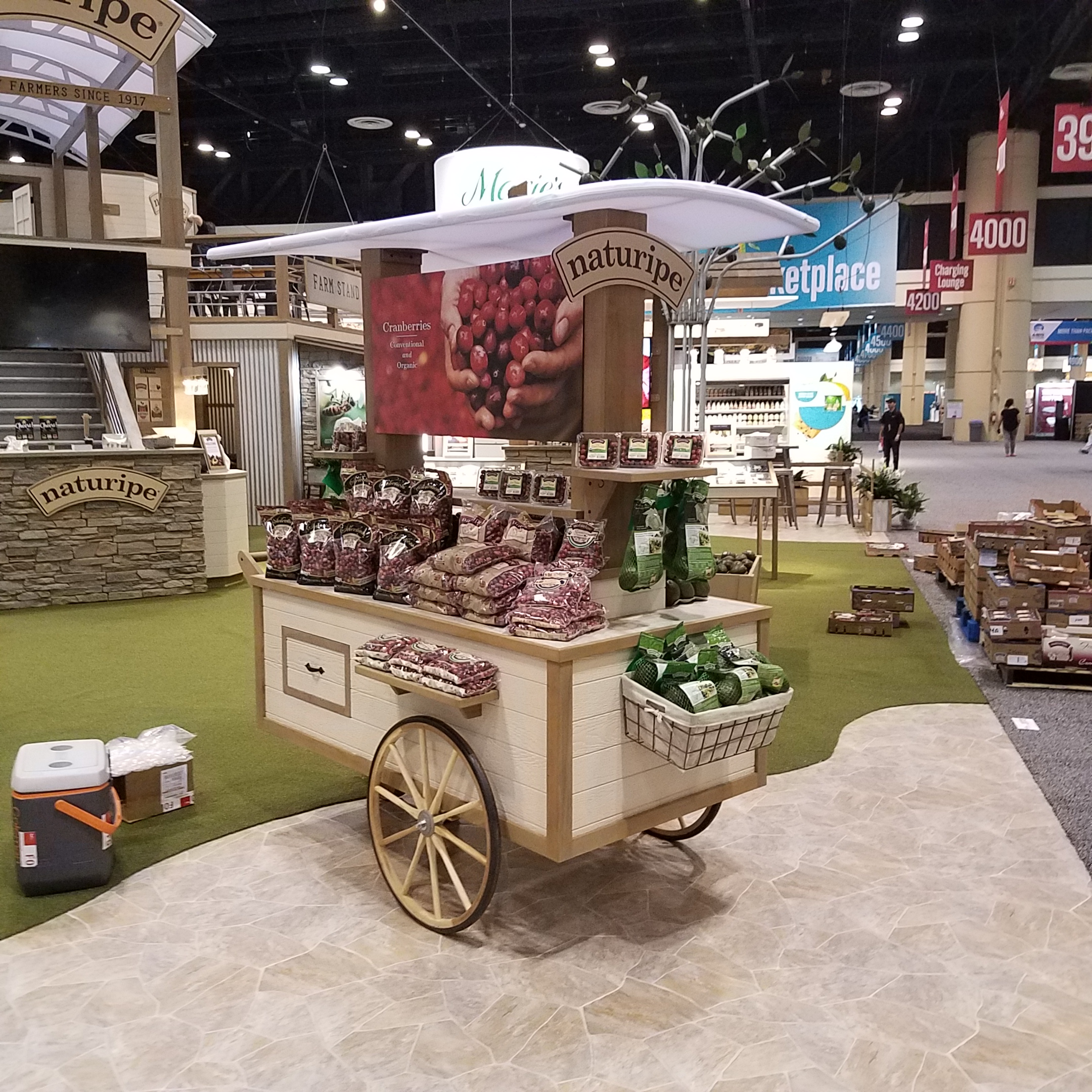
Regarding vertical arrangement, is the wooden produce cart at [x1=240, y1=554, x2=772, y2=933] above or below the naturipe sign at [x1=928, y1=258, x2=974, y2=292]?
below

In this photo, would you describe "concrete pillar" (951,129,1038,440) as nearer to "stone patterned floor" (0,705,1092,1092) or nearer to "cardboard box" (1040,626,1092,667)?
"cardboard box" (1040,626,1092,667)

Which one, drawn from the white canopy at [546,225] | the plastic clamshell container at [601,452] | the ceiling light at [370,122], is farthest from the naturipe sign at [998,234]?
the plastic clamshell container at [601,452]

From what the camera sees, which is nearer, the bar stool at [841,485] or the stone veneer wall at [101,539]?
the stone veneer wall at [101,539]

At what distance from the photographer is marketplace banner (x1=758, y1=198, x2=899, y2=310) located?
1591 cm

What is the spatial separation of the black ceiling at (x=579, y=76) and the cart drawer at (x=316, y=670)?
40.9ft

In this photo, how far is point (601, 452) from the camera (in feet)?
9.96

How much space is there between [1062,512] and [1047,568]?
59.4 inches

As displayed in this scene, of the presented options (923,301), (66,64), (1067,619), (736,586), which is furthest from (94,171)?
(923,301)

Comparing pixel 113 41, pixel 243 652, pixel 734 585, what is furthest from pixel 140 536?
pixel 734 585

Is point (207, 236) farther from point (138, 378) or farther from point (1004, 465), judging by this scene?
point (1004, 465)

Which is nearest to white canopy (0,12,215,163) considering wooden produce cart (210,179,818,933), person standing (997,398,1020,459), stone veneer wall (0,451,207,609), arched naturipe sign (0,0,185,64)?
arched naturipe sign (0,0,185,64)

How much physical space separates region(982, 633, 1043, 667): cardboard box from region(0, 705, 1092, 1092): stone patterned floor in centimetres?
201

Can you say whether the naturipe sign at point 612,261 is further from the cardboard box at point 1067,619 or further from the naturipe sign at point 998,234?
the naturipe sign at point 998,234

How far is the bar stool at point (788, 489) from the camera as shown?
1162 cm
